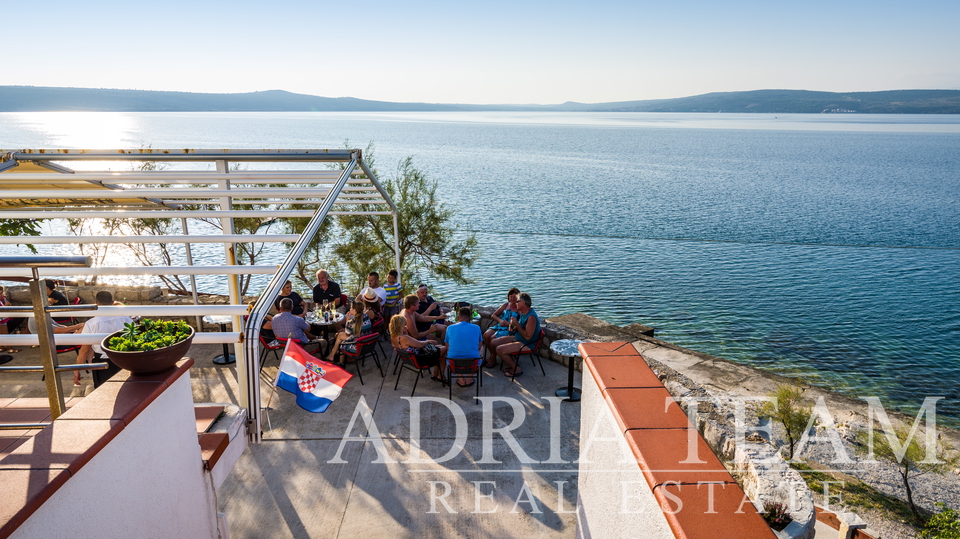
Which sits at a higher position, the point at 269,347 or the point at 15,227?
the point at 15,227

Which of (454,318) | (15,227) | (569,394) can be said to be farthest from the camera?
(15,227)

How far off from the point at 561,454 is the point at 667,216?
40742 millimetres

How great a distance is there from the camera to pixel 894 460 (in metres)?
9.27

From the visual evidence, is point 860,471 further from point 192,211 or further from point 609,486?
point 192,211

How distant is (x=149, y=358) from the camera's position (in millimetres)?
3338

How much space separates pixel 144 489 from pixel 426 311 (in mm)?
6855

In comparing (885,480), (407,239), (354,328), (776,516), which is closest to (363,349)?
(354,328)

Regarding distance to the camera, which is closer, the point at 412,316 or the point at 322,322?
the point at 412,316

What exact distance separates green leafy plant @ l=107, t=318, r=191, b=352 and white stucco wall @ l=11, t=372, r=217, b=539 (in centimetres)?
30

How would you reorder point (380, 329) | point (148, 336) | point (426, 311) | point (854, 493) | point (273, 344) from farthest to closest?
point (426, 311)
point (380, 329)
point (273, 344)
point (854, 493)
point (148, 336)

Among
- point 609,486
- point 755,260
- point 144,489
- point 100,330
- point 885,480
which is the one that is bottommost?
point 755,260

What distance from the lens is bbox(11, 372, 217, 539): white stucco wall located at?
258 centimetres

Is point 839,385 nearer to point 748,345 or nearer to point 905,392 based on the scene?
point 905,392

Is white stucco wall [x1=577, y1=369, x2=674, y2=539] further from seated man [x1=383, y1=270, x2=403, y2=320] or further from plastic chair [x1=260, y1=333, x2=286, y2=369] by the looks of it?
seated man [x1=383, y1=270, x2=403, y2=320]
